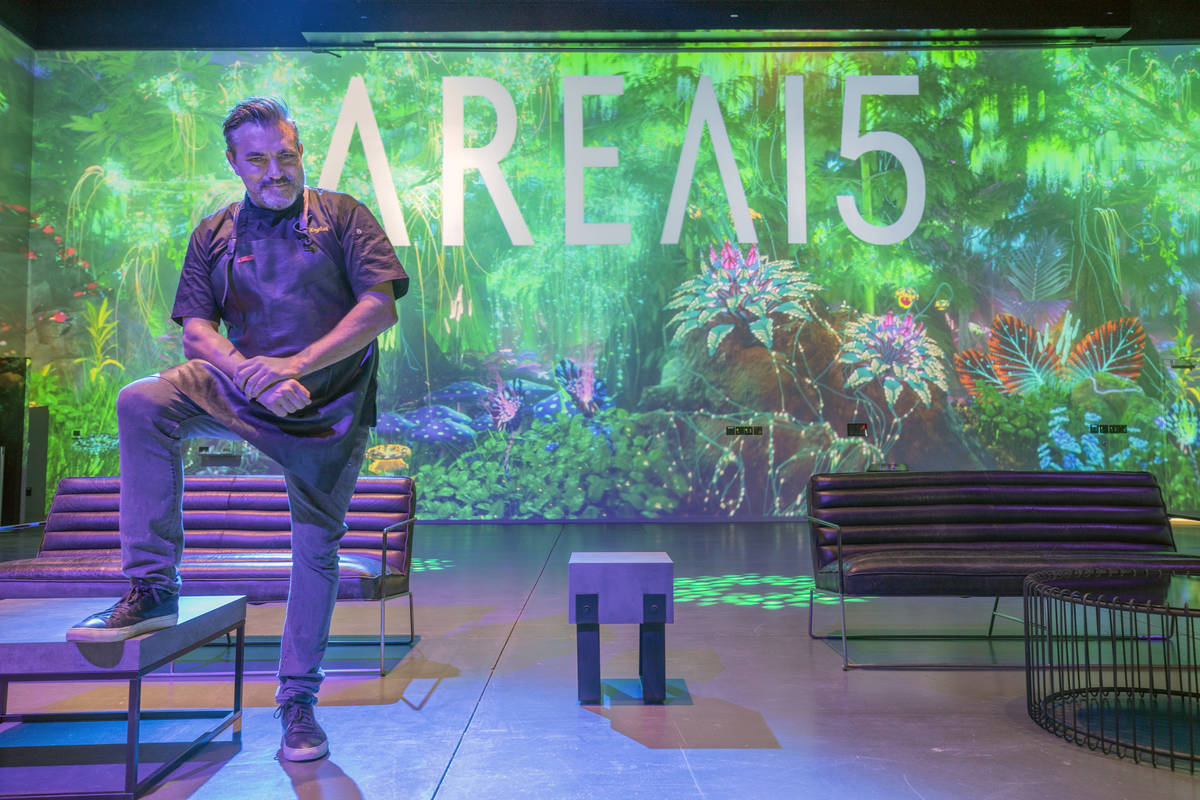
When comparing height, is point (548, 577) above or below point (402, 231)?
below

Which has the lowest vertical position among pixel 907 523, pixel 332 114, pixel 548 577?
pixel 548 577

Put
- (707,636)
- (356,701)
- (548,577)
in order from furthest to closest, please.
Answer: (548,577)
(707,636)
(356,701)

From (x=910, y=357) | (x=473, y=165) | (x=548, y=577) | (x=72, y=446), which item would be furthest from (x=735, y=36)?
(x=72, y=446)

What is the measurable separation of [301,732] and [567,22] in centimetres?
841

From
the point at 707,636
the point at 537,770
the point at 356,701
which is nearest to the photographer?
the point at 537,770

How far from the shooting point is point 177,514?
2156 mm

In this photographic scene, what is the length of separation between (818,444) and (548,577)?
4.64m

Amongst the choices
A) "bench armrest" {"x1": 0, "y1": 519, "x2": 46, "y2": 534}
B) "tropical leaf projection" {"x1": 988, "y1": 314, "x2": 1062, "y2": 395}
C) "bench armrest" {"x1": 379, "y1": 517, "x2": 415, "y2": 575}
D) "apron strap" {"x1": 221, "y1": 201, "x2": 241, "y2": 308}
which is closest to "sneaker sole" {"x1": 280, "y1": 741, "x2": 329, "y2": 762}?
"bench armrest" {"x1": 379, "y1": 517, "x2": 415, "y2": 575}

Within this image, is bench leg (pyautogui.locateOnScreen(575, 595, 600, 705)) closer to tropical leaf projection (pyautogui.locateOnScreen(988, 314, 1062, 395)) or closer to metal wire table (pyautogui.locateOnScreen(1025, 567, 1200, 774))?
metal wire table (pyautogui.locateOnScreen(1025, 567, 1200, 774))

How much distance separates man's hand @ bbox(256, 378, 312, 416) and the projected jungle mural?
→ 23.6 ft

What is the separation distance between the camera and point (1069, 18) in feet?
29.4

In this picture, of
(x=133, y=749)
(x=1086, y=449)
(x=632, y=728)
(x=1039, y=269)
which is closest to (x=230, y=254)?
(x=133, y=749)

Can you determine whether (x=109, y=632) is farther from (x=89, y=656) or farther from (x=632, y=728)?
(x=632, y=728)

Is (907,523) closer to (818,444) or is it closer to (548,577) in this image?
(548,577)
